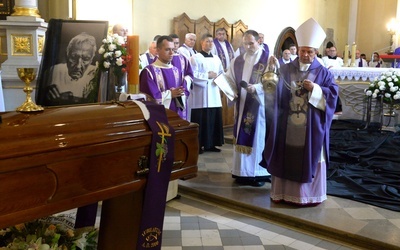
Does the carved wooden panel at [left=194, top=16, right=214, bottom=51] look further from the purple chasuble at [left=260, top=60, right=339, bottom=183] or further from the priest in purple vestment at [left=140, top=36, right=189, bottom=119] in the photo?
the purple chasuble at [left=260, top=60, right=339, bottom=183]

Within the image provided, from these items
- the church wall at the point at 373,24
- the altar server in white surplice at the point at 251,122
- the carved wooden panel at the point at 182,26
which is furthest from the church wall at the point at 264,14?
the altar server in white surplice at the point at 251,122

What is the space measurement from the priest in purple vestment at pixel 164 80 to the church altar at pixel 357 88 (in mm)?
4715

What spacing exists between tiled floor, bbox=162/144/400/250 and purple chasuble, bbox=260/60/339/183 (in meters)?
0.36

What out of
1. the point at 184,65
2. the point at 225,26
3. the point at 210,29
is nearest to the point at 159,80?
the point at 184,65

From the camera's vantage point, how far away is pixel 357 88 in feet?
27.5

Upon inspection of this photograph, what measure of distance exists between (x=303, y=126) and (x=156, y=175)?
2.41 meters

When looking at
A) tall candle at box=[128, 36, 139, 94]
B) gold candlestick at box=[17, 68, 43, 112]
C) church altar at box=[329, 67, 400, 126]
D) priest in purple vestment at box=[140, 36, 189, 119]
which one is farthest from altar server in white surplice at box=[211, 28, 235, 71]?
gold candlestick at box=[17, 68, 43, 112]

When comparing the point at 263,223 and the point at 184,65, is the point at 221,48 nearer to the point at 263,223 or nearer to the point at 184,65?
the point at 184,65

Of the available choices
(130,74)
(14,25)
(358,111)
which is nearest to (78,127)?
(130,74)

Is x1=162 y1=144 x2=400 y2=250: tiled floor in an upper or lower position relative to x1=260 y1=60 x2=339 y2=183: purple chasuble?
lower

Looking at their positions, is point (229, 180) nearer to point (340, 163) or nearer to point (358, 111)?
point (340, 163)

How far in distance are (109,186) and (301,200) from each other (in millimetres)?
2745

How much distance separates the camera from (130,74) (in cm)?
281

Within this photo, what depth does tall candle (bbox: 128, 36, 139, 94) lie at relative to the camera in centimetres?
274
